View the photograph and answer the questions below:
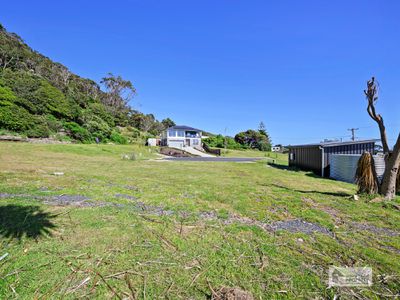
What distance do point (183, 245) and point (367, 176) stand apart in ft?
21.7

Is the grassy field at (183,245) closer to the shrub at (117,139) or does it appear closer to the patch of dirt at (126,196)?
the patch of dirt at (126,196)

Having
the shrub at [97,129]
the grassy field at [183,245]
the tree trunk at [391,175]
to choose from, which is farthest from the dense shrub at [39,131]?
the tree trunk at [391,175]

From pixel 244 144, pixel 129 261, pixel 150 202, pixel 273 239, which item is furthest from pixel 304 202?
pixel 244 144

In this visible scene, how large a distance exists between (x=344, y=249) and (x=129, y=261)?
10.9 feet

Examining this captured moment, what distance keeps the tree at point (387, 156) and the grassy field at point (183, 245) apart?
816 mm

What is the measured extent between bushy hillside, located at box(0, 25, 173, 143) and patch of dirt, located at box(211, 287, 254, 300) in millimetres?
27599

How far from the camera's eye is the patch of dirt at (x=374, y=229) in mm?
3619

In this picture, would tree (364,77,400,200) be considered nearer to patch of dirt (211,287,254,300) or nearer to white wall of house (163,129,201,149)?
patch of dirt (211,287,254,300)

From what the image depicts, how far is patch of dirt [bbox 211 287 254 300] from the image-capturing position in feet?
6.40

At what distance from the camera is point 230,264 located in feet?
8.30

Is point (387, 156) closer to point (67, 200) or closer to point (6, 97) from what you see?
point (67, 200)

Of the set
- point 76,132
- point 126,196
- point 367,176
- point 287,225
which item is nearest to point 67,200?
point 126,196

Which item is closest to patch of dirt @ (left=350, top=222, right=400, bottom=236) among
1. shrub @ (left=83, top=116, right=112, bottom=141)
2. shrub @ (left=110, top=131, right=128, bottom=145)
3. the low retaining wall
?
the low retaining wall

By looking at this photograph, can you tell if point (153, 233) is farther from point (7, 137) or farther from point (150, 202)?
point (7, 137)
